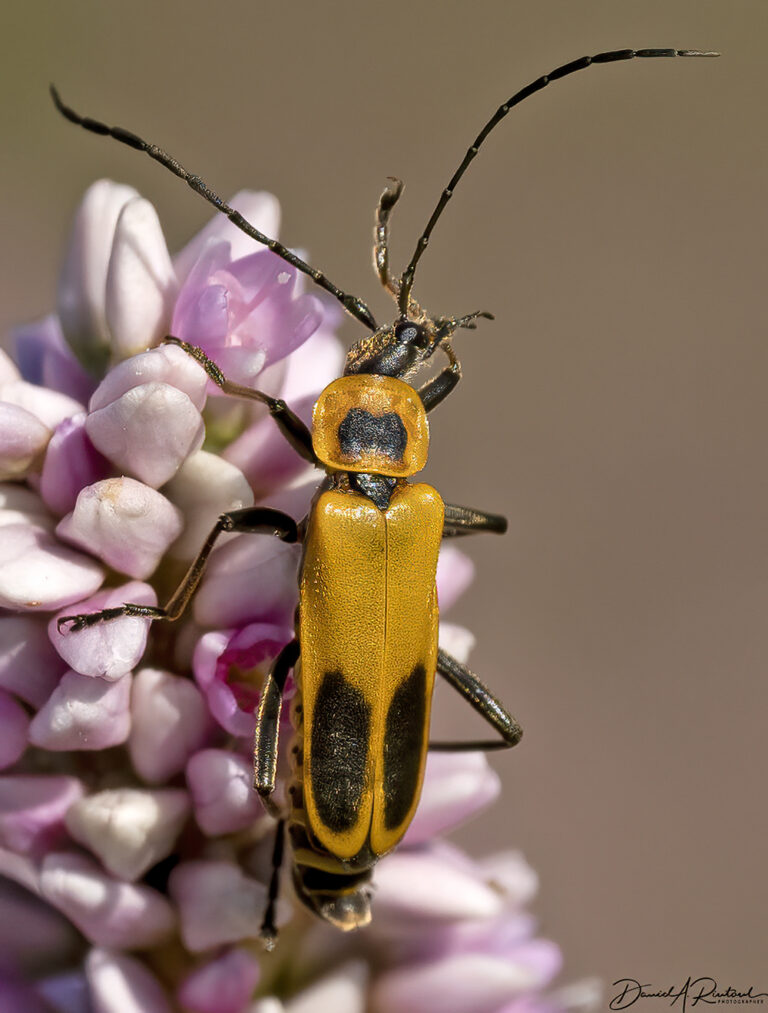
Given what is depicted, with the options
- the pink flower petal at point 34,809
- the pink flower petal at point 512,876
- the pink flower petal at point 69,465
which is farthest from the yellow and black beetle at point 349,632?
the pink flower petal at point 512,876

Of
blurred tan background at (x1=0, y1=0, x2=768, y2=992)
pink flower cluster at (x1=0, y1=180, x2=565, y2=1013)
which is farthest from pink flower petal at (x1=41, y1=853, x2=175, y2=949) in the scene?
blurred tan background at (x1=0, y1=0, x2=768, y2=992)

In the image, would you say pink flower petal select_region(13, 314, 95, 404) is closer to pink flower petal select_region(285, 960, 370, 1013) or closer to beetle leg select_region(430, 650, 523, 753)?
beetle leg select_region(430, 650, 523, 753)

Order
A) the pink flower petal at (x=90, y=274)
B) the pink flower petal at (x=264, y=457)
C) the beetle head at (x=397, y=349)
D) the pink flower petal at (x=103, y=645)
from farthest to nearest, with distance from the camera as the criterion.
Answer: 1. the beetle head at (x=397, y=349)
2. the pink flower petal at (x=90, y=274)
3. the pink flower petal at (x=264, y=457)
4. the pink flower petal at (x=103, y=645)

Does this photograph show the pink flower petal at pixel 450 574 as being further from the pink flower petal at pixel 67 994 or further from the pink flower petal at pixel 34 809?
the pink flower petal at pixel 67 994

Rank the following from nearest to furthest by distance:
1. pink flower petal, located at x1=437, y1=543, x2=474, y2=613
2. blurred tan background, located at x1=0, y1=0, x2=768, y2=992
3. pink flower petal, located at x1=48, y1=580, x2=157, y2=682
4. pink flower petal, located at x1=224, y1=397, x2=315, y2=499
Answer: pink flower petal, located at x1=48, y1=580, x2=157, y2=682, pink flower petal, located at x1=224, y1=397, x2=315, y2=499, pink flower petal, located at x1=437, y1=543, x2=474, y2=613, blurred tan background, located at x1=0, y1=0, x2=768, y2=992

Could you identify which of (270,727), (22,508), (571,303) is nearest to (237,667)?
(270,727)

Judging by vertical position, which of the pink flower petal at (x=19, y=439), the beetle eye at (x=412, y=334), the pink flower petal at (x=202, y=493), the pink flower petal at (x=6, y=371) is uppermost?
the beetle eye at (x=412, y=334)
